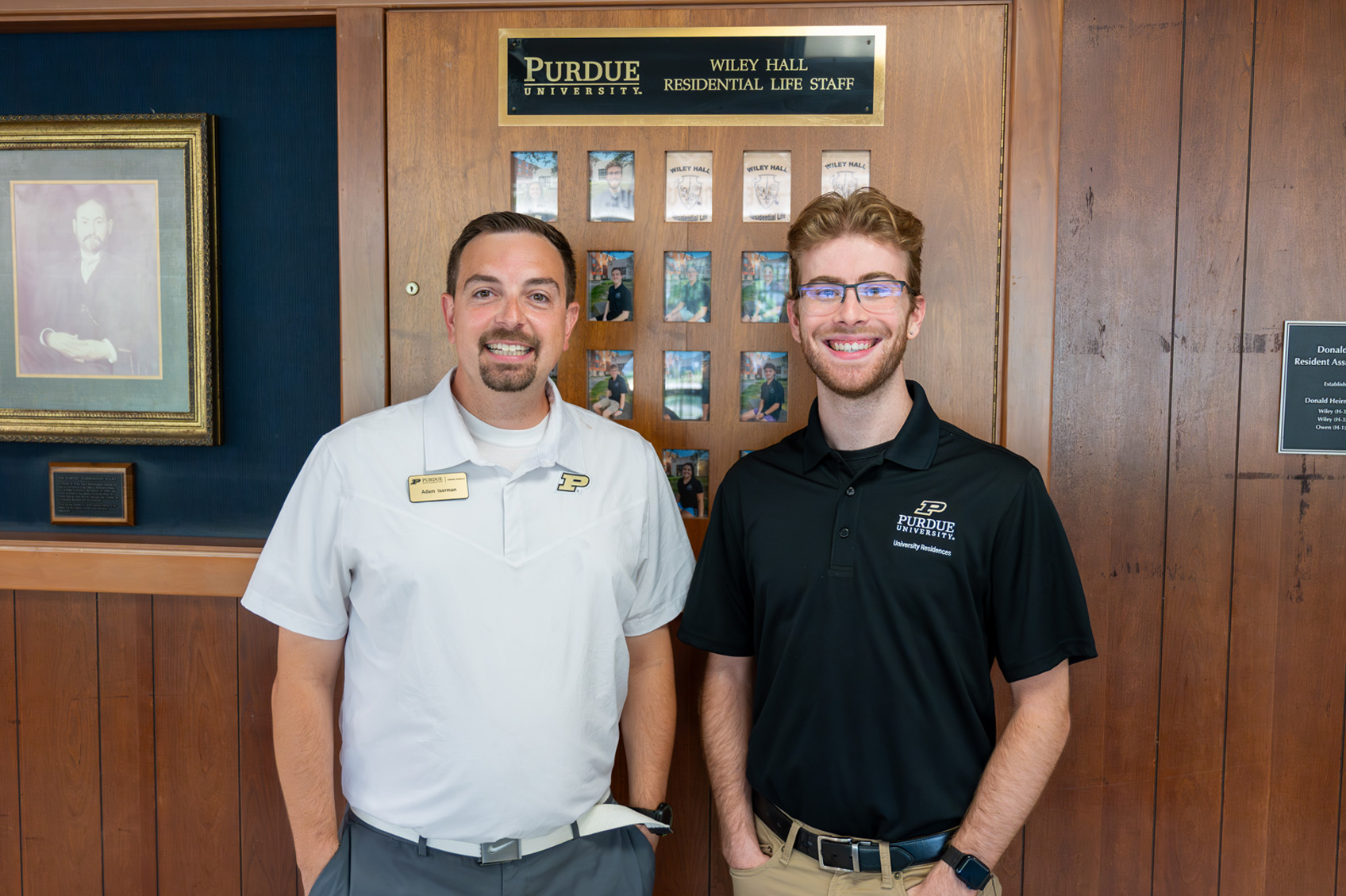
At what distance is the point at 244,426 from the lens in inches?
76.5

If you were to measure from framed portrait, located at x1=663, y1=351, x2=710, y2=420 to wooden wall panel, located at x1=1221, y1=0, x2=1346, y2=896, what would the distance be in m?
1.20

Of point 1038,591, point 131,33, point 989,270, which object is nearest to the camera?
point 1038,591

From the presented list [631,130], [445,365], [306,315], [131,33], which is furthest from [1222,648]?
[131,33]

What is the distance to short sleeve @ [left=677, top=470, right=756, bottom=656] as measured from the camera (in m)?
1.41

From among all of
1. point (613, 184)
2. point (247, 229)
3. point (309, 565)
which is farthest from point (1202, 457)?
point (247, 229)

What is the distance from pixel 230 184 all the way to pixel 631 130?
1.01 m

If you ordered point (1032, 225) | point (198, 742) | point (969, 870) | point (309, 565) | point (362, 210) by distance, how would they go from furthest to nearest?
point (198, 742)
point (362, 210)
point (1032, 225)
point (309, 565)
point (969, 870)

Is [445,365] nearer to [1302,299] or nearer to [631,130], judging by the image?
[631,130]

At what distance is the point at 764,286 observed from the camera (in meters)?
1.72

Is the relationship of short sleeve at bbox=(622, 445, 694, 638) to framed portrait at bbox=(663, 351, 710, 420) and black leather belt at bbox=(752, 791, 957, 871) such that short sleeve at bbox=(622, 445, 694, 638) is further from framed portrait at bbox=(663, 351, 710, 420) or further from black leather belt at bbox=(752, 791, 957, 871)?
black leather belt at bbox=(752, 791, 957, 871)

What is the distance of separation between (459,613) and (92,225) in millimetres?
1455

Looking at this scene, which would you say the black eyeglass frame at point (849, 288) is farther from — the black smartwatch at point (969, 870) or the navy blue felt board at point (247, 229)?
the navy blue felt board at point (247, 229)

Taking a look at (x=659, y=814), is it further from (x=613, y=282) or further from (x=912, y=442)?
(x=613, y=282)

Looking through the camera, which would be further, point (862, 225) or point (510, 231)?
point (510, 231)
